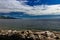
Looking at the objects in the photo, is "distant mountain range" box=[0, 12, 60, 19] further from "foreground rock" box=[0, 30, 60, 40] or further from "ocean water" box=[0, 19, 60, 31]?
"foreground rock" box=[0, 30, 60, 40]

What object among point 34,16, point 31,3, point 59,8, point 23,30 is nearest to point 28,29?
point 23,30

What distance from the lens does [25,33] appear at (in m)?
1.76

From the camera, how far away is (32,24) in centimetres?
170

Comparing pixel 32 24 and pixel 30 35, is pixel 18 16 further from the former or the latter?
pixel 30 35

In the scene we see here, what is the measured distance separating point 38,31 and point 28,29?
110 millimetres

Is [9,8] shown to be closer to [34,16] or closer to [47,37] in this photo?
[34,16]

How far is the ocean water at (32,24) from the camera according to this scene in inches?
65.3

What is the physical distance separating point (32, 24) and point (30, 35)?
0.52 ft

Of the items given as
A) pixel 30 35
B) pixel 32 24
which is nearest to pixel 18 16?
pixel 32 24

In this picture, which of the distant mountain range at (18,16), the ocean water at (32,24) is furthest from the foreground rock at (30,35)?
the distant mountain range at (18,16)

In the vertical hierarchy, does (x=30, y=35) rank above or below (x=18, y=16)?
below

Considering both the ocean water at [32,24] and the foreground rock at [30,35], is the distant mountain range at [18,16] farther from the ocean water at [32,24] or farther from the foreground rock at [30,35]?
the foreground rock at [30,35]

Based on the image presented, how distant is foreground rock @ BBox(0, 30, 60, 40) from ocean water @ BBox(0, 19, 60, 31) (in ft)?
0.19

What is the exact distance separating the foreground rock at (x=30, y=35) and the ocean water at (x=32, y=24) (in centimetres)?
6
